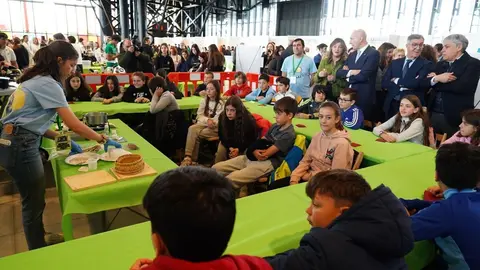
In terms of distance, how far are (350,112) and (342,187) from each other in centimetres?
252

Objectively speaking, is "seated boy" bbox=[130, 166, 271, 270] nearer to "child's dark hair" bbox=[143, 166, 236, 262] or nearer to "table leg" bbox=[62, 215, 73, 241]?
"child's dark hair" bbox=[143, 166, 236, 262]

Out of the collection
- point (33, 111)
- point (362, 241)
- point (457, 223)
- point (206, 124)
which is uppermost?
point (33, 111)

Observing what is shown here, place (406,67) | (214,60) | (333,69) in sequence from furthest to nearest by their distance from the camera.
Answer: (214,60) < (333,69) < (406,67)

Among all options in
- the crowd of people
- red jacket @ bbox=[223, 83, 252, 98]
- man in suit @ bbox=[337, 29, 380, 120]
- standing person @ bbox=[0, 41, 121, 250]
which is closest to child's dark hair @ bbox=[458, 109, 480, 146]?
the crowd of people

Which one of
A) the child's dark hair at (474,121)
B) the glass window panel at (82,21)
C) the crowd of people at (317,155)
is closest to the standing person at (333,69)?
the crowd of people at (317,155)

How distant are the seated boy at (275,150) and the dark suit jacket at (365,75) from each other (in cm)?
149

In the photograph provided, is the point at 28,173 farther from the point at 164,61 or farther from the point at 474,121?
the point at 164,61

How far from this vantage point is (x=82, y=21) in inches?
847

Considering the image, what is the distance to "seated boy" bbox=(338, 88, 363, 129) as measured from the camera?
342 centimetres

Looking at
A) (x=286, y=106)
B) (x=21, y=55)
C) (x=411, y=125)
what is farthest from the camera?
(x=21, y=55)

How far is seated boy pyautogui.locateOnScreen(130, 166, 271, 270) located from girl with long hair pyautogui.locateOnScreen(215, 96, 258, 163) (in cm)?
262

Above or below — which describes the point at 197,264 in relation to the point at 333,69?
below

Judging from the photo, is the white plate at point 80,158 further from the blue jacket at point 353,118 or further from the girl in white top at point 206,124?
the blue jacket at point 353,118

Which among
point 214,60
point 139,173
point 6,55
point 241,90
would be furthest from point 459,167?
point 6,55
